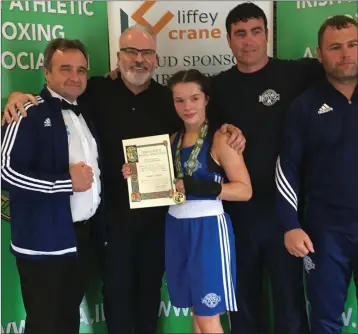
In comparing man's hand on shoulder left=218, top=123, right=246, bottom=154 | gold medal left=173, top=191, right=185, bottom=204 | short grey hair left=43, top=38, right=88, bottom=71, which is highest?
short grey hair left=43, top=38, right=88, bottom=71

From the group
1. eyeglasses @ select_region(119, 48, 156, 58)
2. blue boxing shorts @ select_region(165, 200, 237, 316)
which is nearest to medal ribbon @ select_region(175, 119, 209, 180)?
blue boxing shorts @ select_region(165, 200, 237, 316)

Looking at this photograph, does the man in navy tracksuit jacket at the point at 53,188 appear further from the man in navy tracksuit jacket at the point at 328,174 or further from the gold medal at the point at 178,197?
the man in navy tracksuit jacket at the point at 328,174

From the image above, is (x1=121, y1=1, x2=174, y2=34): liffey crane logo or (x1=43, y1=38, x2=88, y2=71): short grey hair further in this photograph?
(x1=121, y1=1, x2=174, y2=34): liffey crane logo

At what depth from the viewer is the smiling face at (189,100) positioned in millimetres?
1898

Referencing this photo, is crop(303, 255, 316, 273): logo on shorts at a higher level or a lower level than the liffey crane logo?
lower

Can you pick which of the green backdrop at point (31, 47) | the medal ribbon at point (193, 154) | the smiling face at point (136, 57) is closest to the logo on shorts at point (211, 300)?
the medal ribbon at point (193, 154)

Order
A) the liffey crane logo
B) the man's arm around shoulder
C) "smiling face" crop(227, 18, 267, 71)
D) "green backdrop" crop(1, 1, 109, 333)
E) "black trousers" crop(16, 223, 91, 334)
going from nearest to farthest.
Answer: the man's arm around shoulder → "black trousers" crop(16, 223, 91, 334) → "smiling face" crop(227, 18, 267, 71) → "green backdrop" crop(1, 1, 109, 333) → the liffey crane logo

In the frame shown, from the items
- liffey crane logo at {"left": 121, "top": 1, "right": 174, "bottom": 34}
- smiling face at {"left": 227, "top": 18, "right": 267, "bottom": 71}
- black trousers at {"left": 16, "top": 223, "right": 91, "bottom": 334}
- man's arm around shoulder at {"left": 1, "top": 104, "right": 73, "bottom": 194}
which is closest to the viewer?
man's arm around shoulder at {"left": 1, "top": 104, "right": 73, "bottom": 194}

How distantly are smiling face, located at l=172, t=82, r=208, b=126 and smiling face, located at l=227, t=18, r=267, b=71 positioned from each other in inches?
14.3

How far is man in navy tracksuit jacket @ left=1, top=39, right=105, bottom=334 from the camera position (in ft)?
5.97

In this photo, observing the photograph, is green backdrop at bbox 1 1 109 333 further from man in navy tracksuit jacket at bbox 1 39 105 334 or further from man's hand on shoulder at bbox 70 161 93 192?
man's hand on shoulder at bbox 70 161 93 192

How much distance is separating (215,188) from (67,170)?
0.64 meters

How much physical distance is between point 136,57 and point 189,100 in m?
0.42

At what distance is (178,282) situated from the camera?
193 centimetres
